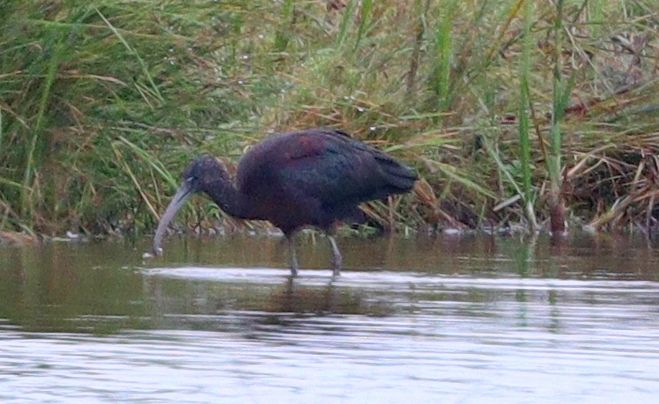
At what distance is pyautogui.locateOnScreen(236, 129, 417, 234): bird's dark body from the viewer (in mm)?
10430

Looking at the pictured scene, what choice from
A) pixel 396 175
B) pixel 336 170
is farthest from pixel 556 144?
pixel 336 170

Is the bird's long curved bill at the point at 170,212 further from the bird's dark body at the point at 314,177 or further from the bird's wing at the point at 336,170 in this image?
the bird's wing at the point at 336,170

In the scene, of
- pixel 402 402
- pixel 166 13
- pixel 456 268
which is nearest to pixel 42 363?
pixel 402 402

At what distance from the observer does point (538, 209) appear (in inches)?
559

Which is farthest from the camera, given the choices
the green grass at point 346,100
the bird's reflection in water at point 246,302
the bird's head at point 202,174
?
the green grass at point 346,100

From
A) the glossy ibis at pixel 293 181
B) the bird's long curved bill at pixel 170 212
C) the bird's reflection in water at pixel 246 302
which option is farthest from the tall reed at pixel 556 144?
the bird's reflection in water at pixel 246 302

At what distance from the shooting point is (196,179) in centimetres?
1058

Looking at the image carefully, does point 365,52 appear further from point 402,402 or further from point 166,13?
point 402,402

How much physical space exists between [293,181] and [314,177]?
141 mm

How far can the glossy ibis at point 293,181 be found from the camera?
34.2ft

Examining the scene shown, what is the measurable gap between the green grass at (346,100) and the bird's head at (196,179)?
1076 mm

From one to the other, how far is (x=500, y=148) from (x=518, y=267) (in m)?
4.00

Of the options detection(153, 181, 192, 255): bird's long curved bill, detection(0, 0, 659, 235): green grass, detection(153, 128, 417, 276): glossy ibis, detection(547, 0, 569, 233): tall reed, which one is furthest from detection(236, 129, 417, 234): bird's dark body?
detection(547, 0, 569, 233): tall reed

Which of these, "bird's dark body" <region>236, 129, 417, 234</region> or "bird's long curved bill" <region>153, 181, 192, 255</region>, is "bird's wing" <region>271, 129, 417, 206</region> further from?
"bird's long curved bill" <region>153, 181, 192, 255</region>
